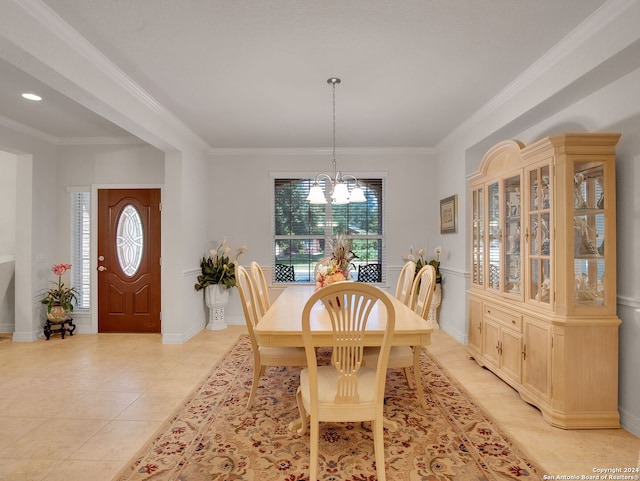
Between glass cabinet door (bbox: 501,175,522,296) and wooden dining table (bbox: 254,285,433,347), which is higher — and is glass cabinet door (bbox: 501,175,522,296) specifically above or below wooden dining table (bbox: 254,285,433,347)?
above

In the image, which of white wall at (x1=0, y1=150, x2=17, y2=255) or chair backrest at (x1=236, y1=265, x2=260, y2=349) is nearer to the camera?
chair backrest at (x1=236, y1=265, x2=260, y2=349)

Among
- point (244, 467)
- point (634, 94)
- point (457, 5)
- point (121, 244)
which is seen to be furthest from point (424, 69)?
point (121, 244)

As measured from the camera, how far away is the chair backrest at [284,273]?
5652 millimetres

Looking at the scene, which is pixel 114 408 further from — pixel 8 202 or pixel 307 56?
pixel 8 202

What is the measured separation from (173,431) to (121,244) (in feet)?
11.0


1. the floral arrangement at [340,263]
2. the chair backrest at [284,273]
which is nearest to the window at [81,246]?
the chair backrest at [284,273]

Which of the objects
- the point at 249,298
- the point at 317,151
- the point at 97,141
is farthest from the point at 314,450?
the point at 97,141

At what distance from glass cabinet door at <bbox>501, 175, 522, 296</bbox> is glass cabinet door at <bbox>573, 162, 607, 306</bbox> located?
50 cm

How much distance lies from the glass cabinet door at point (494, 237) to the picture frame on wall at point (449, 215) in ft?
4.17

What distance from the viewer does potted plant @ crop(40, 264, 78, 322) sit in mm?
4727

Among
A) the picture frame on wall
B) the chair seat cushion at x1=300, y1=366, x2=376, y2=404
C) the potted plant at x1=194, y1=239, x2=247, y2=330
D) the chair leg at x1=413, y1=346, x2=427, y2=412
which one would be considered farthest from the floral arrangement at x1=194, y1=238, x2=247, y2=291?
the chair seat cushion at x1=300, y1=366, x2=376, y2=404

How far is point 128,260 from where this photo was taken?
16.5 ft

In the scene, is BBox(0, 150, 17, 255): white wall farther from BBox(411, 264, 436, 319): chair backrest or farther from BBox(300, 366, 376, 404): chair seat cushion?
BBox(411, 264, 436, 319): chair backrest

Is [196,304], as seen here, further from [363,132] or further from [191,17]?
[191,17]
